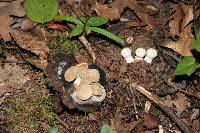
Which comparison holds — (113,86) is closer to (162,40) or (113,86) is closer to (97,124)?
(97,124)

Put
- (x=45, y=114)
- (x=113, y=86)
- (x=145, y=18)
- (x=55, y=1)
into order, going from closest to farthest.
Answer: (x=45, y=114), (x=113, y=86), (x=55, y=1), (x=145, y=18)

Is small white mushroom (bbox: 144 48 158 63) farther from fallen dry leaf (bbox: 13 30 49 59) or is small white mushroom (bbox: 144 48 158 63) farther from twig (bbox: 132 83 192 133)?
fallen dry leaf (bbox: 13 30 49 59)

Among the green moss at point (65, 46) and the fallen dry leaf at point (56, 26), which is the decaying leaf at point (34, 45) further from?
the fallen dry leaf at point (56, 26)

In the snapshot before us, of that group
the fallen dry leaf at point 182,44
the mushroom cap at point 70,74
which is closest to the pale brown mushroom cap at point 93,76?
the mushroom cap at point 70,74

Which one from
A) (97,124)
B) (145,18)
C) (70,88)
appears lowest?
(97,124)

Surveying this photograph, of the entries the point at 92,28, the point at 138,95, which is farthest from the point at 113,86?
the point at 92,28

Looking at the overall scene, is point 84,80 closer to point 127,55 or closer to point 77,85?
point 77,85

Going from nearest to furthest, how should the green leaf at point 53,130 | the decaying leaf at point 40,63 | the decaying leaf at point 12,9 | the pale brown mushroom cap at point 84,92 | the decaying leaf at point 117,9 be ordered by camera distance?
the green leaf at point 53,130 → the pale brown mushroom cap at point 84,92 → the decaying leaf at point 40,63 → the decaying leaf at point 12,9 → the decaying leaf at point 117,9

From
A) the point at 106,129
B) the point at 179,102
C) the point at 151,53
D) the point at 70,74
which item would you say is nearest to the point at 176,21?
the point at 151,53
